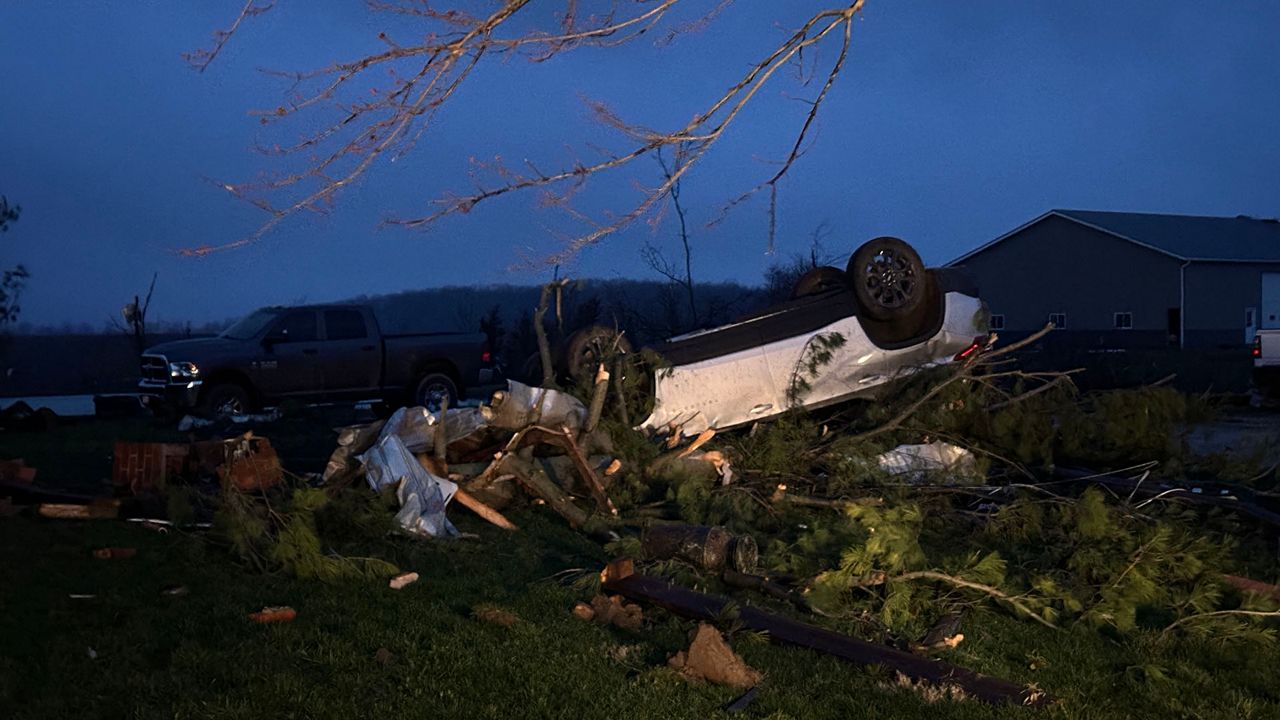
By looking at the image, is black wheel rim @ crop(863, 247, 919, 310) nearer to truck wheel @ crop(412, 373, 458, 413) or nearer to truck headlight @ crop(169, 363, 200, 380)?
truck wheel @ crop(412, 373, 458, 413)

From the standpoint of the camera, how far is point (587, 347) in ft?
35.2

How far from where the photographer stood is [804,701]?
4.26 metres

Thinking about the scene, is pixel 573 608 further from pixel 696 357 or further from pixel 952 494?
pixel 696 357

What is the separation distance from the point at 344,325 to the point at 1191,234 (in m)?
32.1

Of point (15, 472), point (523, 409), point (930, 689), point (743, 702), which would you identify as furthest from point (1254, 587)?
point (15, 472)

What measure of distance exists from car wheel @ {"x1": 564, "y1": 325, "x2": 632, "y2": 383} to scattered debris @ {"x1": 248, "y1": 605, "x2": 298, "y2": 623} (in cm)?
498

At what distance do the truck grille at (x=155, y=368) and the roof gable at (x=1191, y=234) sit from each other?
3000cm

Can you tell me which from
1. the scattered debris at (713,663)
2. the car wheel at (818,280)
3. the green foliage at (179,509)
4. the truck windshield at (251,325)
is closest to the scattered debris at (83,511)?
the green foliage at (179,509)

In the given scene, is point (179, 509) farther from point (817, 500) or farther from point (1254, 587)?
point (1254, 587)

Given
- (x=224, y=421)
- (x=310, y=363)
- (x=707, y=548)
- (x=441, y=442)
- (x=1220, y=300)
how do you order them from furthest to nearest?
(x=1220, y=300) → (x=310, y=363) → (x=224, y=421) → (x=441, y=442) → (x=707, y=548)

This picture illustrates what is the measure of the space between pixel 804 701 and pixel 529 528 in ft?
12.3

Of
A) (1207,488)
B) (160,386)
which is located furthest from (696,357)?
(160,386)

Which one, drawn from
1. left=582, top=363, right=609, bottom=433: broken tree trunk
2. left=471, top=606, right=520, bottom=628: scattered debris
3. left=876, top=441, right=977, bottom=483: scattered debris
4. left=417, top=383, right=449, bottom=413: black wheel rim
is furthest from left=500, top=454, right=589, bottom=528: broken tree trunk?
left=417, top=383, right=449, bottom=413: black wheel rim

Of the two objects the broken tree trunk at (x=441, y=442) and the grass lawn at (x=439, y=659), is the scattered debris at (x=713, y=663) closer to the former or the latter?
the grass lawn at (x=439, y=659)
